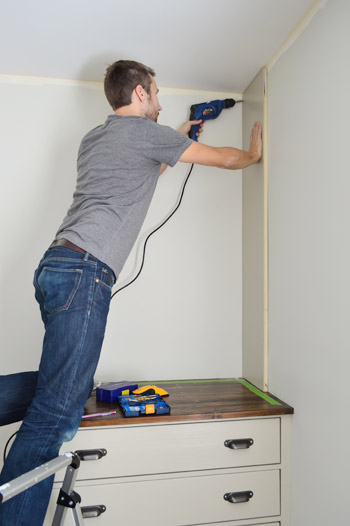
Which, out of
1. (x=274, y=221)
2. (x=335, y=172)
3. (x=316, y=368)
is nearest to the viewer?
(x=335, y=172)

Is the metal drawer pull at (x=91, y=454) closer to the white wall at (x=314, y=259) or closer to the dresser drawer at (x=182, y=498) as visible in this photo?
the dresser drawer at (x=182, y=498)

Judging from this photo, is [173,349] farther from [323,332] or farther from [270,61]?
[270,61]

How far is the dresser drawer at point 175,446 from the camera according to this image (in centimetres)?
154

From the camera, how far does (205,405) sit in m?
1.70

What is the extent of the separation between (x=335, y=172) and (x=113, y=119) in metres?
0.77

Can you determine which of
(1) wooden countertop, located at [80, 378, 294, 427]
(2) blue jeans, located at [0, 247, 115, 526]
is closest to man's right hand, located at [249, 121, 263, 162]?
(2) blue jeans, located at [0, 247, 115, 526]

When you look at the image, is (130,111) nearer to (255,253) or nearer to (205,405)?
(255,253)

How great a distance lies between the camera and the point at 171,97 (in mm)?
2230

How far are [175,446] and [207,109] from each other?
1.53 metres

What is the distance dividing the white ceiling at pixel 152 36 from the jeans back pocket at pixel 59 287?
3.19 feet

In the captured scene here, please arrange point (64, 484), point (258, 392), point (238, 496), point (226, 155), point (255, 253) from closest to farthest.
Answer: point (64, 484) → point (238, 496) → point (226, 155) → point (258, 392) → point (255, 253)

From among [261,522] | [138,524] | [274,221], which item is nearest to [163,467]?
[138,524]

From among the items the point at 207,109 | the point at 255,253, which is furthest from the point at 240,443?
the point at 207,109

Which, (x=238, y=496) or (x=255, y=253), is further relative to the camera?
(x=255, y=253)
